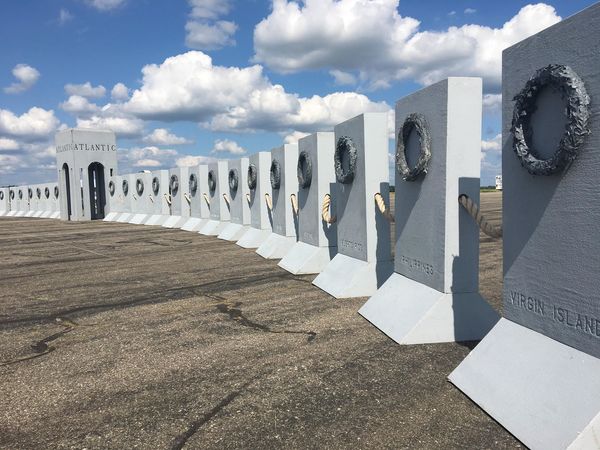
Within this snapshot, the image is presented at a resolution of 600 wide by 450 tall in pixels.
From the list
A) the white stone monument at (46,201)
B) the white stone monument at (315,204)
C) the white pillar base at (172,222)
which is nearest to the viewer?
the white stone monument at (315,204)

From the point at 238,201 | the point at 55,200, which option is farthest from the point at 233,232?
the point at 55,200

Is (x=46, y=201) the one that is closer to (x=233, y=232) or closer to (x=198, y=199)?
(x=198, y=199)

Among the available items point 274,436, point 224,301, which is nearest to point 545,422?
point 274,436

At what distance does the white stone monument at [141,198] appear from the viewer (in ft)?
84.5

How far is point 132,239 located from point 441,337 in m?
15.1

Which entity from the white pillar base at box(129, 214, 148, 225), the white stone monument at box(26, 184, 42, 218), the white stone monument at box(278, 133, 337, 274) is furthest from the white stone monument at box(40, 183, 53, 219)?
the white stone monument at box(278, 133, 337, 274)

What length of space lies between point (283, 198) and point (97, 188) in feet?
88.9

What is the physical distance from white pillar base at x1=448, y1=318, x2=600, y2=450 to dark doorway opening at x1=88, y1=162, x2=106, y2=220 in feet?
114

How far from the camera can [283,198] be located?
12109 millimetres

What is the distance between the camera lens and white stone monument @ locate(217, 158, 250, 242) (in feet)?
50.8

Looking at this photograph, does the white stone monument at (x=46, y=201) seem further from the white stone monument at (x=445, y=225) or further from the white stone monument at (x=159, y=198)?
the white stone monument at (x=445, y=225)

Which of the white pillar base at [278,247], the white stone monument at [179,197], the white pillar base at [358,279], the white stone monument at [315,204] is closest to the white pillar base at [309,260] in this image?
the white stone monument at [315,204]

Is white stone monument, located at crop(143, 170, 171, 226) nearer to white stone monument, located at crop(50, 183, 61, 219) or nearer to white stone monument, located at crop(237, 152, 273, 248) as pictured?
white stone monument, located at crop(237, 152, 273, 248)

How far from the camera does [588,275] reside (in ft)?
11.0
